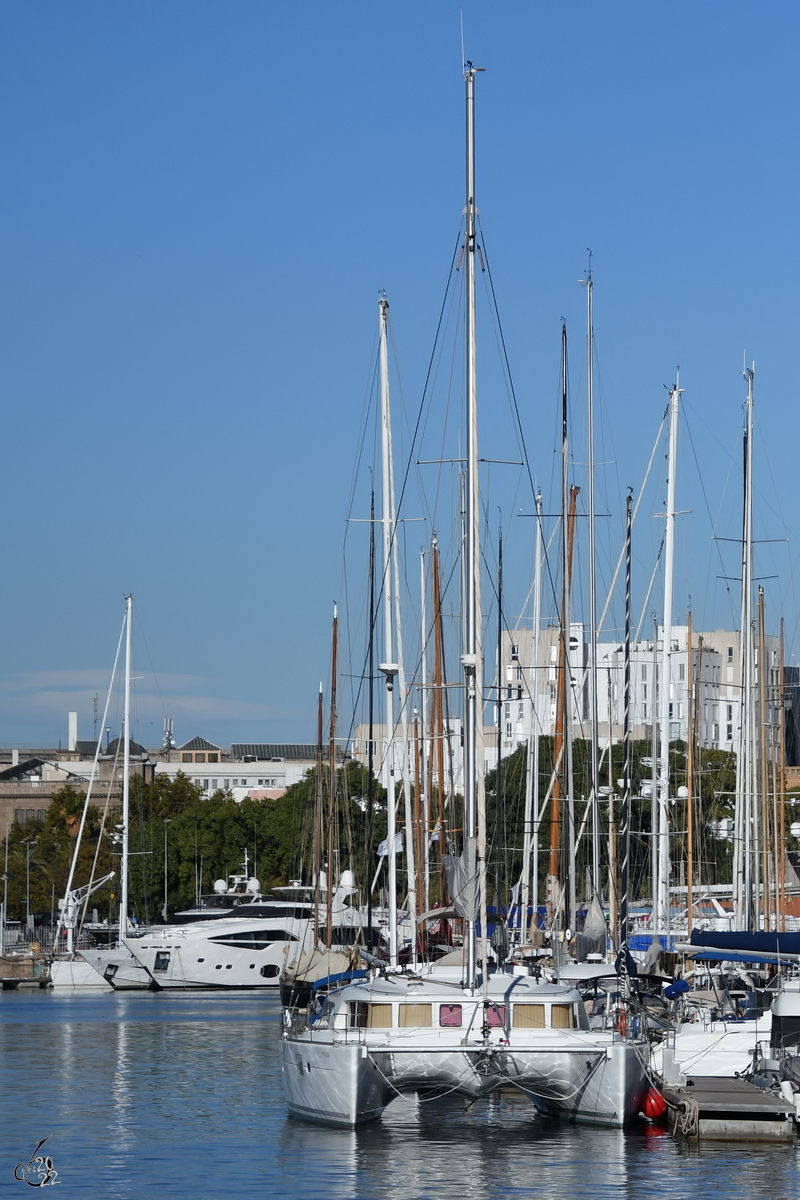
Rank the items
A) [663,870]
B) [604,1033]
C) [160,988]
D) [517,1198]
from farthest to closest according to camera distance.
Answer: [160,988] → [663,870] → [604,1033] → [517,1198]

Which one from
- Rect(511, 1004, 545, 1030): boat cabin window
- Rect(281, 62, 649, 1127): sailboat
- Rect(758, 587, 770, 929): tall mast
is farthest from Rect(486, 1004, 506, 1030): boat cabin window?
Rect(758, 587, 770, 929): tall mast

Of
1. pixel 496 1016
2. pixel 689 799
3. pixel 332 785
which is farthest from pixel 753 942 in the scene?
pixel 332 785

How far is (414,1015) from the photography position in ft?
96.2

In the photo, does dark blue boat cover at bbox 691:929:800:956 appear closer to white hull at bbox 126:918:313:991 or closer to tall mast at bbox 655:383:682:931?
tall mast at bbox 655:383:682:931

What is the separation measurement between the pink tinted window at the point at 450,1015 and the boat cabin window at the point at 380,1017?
2.66ft

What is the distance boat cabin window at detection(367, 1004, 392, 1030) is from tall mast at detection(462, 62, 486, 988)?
1.42 m

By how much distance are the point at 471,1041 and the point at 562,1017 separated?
177 cm

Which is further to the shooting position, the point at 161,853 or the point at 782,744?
the point at 161,853

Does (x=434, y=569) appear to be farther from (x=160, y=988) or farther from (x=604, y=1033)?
(x=160, y=988)

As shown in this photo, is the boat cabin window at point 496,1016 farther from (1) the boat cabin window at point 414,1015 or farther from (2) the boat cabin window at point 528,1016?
(1) the boat cabin window at point 414,1015

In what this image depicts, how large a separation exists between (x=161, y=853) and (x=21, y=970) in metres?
19.2

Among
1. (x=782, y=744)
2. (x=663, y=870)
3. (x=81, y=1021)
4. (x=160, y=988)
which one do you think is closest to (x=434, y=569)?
(x=663, y=870)

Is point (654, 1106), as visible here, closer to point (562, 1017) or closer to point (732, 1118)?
point (732, 1118)

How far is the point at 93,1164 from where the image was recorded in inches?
1123
